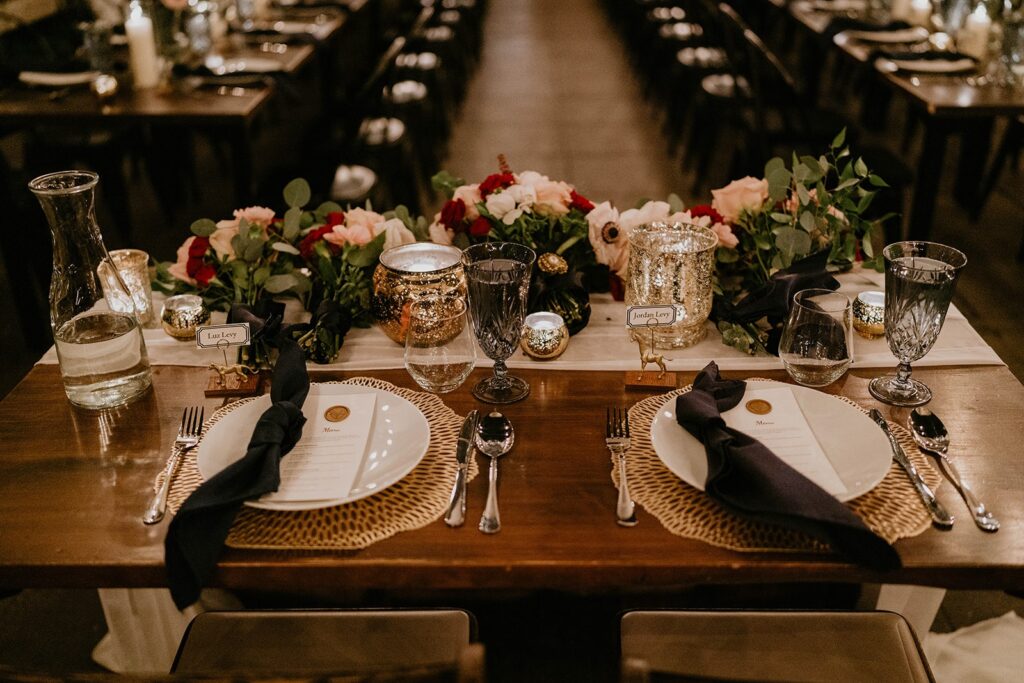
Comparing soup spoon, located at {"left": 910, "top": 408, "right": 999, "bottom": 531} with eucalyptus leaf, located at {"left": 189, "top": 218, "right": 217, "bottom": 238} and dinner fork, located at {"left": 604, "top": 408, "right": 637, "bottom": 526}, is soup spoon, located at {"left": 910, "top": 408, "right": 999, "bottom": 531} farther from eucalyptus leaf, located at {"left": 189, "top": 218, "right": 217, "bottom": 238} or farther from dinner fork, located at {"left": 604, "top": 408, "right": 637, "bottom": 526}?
eucalyptus leaf, located at {"left": 189, "top": 218, "right": 217, "bottom": 238}

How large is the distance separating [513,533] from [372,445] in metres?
0.24

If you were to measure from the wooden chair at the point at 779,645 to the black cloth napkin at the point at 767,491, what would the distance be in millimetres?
288

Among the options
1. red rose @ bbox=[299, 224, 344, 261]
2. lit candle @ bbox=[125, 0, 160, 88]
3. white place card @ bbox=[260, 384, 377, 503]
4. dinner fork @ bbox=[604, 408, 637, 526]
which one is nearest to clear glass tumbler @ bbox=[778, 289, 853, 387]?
dinner fork @ bbox=[604, 408, 637, 526]

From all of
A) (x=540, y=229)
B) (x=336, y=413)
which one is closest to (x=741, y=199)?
(x=540, y=229)

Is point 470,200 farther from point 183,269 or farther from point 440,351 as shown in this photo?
point 183,269

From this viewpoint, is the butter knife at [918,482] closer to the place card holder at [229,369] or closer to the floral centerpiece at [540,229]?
the floral centerpiece at [540,229]

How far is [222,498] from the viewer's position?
37.1 inches

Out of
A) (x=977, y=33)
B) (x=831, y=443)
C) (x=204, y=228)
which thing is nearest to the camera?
(x=831, y=443)

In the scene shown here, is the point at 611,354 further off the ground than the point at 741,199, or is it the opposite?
the point at 741,199

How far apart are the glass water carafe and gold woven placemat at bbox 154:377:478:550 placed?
22 cm

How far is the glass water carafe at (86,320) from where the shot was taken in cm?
120

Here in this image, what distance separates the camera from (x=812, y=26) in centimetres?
401

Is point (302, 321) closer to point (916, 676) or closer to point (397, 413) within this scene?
point (397, 413)

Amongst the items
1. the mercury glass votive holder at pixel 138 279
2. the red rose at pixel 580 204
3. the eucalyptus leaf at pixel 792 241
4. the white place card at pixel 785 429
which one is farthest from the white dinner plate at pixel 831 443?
the mercury glass votive holder at pixel 138 279
